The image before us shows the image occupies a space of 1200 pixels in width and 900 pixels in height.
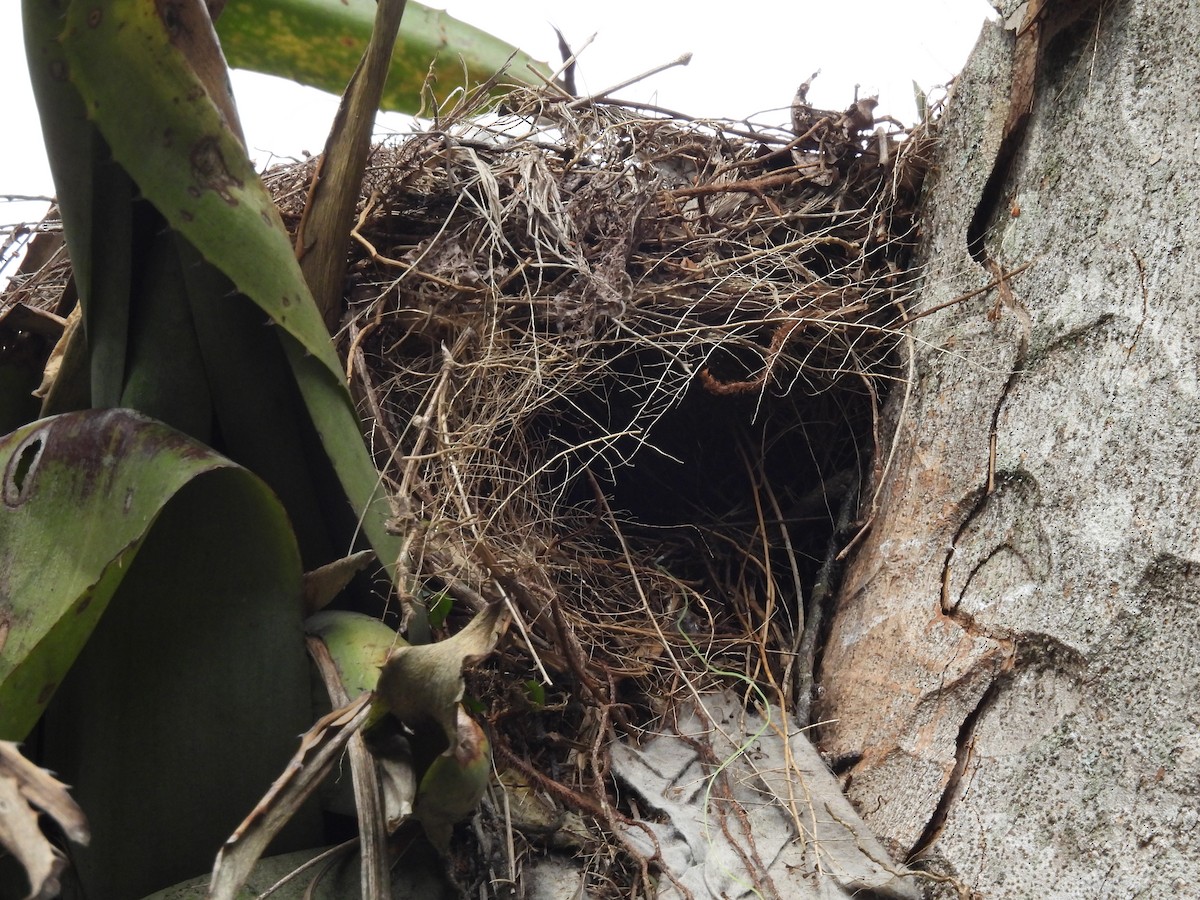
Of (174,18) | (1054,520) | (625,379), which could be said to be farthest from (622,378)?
(174,18)

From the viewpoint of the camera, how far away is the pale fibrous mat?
1184 mm

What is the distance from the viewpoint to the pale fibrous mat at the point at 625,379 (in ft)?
3.88

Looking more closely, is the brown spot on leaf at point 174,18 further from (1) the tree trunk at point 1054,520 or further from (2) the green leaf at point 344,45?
(2) the green leaf at point 344,45

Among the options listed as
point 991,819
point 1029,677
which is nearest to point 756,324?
point 1029,677

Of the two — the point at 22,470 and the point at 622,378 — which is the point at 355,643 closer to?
the point at 22,470

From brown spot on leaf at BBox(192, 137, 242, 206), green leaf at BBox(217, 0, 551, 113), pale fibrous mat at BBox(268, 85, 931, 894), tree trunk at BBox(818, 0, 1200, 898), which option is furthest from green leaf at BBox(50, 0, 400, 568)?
green leaf at BBox(217, 0, 551, 113)

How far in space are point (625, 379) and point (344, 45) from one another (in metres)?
0.94

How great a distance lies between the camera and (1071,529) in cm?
99

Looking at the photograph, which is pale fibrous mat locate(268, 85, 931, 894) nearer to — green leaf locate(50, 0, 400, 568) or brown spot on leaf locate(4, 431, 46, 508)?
green leaf locate(50, 0, 400, 568)

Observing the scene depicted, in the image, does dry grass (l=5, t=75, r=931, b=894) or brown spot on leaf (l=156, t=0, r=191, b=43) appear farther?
dry grass (l=5, t=75, r=931, b=894)

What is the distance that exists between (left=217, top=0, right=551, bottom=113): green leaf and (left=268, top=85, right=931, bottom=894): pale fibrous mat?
36 cm

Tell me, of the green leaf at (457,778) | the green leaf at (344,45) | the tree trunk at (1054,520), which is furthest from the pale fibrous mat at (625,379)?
the green leaf at (344,45)

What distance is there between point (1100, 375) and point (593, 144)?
2.94 ft

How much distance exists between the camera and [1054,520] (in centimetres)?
101
